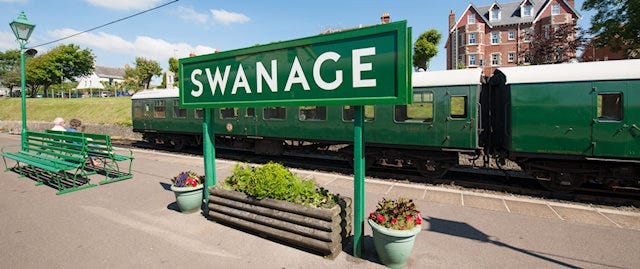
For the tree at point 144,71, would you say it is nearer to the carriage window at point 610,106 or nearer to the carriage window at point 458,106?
the carriage window at point 458,106

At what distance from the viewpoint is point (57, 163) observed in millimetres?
7672

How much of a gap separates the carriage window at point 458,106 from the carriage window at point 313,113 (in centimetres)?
380

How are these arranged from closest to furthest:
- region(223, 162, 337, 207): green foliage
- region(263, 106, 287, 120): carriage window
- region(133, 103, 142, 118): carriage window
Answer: region(223, 162, 337, 207): green foliage
region(263, 106, 287, 120): carriage window
region(133, 103, 142, 118): carriage window

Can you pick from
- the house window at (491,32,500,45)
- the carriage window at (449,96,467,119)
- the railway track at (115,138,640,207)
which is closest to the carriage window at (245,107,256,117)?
the railway track at (115,138,640,207)

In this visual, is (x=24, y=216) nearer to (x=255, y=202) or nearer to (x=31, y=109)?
(x=255, y=202)

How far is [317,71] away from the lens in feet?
13.7

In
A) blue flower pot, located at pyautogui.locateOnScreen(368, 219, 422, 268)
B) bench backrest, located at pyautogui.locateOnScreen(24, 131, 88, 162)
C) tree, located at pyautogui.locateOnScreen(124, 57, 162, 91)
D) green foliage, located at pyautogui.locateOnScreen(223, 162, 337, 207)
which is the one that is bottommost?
blue flower pot, located at pyautogui.locateOnScreen(368, 219, 422, 268)

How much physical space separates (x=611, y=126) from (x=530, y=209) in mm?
2654

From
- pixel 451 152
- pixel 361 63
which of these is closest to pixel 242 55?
pixel 361 63

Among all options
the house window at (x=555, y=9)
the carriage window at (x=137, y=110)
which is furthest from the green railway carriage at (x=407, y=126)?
the house window at (x=555, y=9)

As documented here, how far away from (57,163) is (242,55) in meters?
6.41

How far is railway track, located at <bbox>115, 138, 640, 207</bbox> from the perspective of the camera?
682 centimetres

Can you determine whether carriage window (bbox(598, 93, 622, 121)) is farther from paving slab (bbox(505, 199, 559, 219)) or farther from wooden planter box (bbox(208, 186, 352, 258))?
wooden planter box (bbox(208, 186, 352, 258))

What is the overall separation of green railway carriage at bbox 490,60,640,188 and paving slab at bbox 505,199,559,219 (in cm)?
143
